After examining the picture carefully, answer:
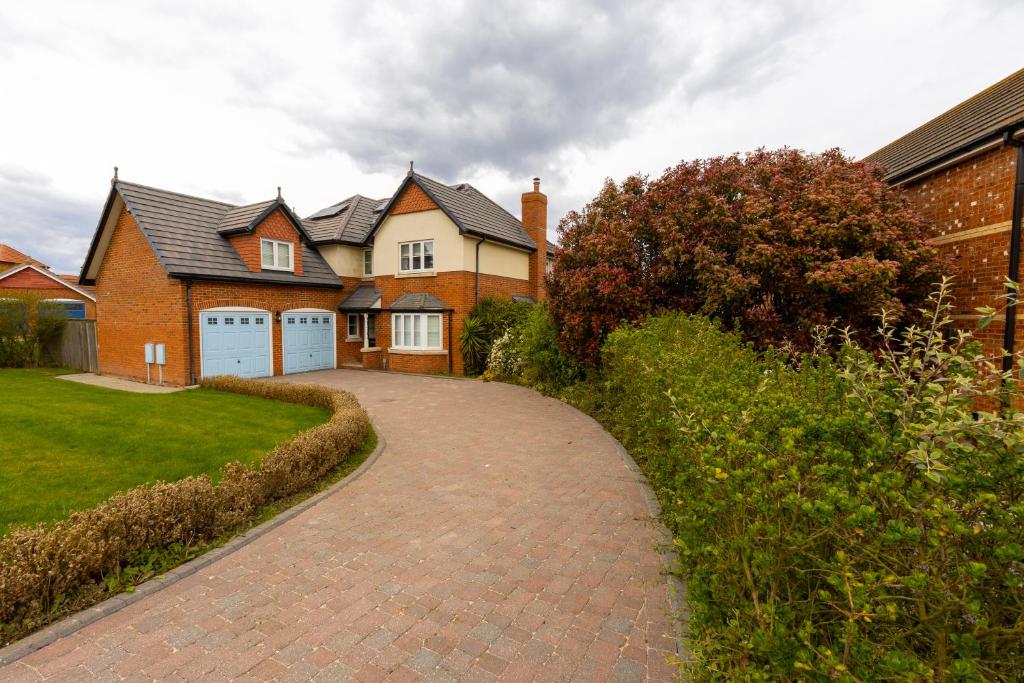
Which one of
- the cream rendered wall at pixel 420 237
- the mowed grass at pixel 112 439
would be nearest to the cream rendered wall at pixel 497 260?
the cream rendered wall at pixel 420 237

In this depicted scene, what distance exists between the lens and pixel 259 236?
59.4 feet

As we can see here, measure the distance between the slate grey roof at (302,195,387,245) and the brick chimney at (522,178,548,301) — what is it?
Answer: 303 inches

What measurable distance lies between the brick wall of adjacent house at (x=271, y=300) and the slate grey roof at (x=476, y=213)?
20.8ft

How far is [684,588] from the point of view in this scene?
13.7ft

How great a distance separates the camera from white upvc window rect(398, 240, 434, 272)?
20.4 metres

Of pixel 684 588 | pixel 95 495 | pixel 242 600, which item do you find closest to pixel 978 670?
pixel 684 588

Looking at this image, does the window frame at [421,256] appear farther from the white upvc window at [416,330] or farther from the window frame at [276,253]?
the window frame at [276,253]

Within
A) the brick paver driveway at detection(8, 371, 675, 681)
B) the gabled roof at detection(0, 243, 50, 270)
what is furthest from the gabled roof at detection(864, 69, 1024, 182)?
the gabled roof at detection(0, 243, 50, 270)

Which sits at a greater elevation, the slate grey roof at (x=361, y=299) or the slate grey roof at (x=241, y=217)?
the slate grey roof at (x=241, y=217)

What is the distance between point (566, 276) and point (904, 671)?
1140cm

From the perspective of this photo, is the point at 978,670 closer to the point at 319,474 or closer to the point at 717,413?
the point at 717,413

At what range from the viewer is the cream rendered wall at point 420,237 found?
19594mm

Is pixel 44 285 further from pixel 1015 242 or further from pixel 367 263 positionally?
pixel 1015 242

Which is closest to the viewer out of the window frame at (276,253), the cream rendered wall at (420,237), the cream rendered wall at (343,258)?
the window frame at (276,253)
